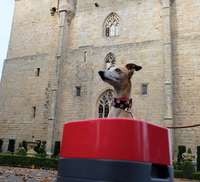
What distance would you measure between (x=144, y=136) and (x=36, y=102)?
20.0 meters

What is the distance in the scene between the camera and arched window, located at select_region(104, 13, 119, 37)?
2075 cm

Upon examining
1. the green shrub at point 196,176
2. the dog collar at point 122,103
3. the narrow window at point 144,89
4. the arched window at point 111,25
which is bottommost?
the green shrub at point 196,176

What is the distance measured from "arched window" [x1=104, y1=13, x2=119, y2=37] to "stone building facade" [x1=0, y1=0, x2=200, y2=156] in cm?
7

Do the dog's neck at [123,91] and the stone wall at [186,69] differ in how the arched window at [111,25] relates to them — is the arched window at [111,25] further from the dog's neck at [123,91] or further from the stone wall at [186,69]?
the dog's neck at [123,91]

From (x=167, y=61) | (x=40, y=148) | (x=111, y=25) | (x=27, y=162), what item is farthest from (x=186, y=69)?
(x=27, y=162)

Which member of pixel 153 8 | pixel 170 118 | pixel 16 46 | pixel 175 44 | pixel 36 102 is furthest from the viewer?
pixel 16 46

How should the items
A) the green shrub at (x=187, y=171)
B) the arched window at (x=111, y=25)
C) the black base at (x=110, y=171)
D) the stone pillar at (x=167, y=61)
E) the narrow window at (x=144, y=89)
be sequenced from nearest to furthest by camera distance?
the black base at (x=110, y=171) < the green shrub at (x=187, y=171) < the stone pillar at (x=167, y=61) < the narrow window at (x=144, y=89) < the arched window at (x=111, y=25)

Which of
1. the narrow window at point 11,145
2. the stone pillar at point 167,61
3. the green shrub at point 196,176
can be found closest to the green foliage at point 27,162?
the narrow window at point 11,145

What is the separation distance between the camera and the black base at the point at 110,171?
2113mm

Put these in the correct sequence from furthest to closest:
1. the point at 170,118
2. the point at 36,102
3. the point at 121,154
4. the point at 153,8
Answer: the point at 36,102, the point at 153,8, the point at 170,118, the point at 121,154

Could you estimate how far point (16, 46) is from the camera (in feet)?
79.5

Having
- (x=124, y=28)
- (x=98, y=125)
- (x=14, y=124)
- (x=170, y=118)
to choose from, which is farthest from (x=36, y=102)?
(x=98, y=125)

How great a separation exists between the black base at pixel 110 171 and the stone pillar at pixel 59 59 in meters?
17.0

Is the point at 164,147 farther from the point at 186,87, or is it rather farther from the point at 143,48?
the point at 143,48
